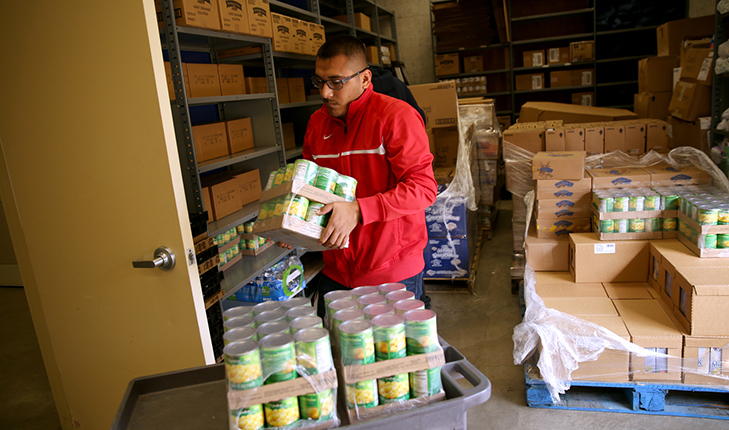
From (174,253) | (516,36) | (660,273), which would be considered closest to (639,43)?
(516,36)

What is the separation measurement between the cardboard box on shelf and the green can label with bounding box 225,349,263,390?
2241 mm

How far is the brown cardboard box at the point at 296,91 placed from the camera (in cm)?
397

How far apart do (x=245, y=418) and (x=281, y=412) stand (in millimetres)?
73

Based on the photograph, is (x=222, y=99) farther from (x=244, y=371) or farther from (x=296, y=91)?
(x=244, y=371)

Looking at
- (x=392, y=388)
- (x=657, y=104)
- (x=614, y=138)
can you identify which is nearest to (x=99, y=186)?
(x=392, y=388)

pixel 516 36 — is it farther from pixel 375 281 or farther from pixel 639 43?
pixel 375 281

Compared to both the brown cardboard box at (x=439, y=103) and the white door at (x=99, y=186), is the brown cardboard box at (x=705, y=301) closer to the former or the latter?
the white door at (x=99, y=186)

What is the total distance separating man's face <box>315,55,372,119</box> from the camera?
5.71 feet

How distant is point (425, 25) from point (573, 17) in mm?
2227

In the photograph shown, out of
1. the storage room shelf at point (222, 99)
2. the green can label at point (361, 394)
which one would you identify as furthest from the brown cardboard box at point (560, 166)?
the green can label at point (361, 394)

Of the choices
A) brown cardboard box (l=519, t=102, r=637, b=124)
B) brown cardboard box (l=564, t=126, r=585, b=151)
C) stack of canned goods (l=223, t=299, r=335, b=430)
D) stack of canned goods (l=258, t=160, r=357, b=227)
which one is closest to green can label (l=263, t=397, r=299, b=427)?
stack of canned goods (l=223, t=299, r=335, b=430)

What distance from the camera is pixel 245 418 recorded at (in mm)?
990

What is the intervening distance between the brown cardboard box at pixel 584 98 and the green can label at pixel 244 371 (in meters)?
7.34

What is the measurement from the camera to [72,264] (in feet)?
6.28
